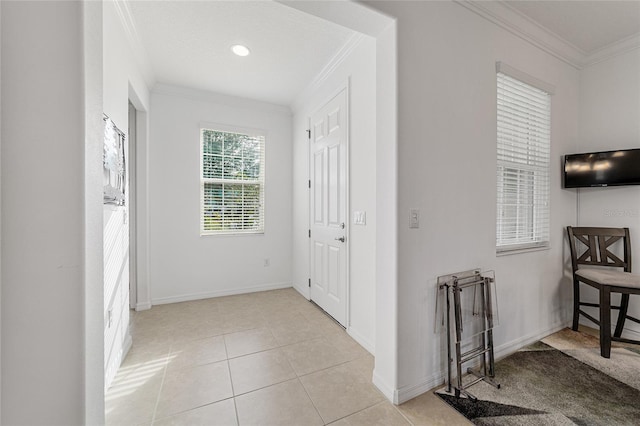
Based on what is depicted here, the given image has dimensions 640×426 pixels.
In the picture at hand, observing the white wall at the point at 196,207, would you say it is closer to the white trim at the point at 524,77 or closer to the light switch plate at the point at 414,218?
the light switch plate at the point at 414,218

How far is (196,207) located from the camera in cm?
349

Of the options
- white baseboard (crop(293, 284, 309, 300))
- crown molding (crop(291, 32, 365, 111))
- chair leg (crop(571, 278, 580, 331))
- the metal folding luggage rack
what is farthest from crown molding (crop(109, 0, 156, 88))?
chair leg (crop(571, 278, 580, 331))

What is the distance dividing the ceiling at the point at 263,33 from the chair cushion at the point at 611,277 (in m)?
2.13

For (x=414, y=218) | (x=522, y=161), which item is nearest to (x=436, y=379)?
(x=414, y=218)

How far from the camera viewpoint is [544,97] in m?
2.46

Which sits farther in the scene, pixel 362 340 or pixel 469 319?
pixel 362 340

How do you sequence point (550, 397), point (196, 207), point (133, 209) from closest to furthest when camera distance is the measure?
point (550, 397), point (133, 209), point (196, 207)

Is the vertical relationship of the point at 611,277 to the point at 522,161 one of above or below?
below

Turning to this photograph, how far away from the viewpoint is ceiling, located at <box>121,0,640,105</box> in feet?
6.57

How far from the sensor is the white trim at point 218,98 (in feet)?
10.7

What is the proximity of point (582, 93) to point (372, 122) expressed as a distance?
242 cm

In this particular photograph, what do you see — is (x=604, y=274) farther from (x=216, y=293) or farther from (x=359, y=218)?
(x=216, y=293)

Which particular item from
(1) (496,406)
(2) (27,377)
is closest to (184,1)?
(2) (27,377)

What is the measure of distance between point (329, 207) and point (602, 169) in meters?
2.64
